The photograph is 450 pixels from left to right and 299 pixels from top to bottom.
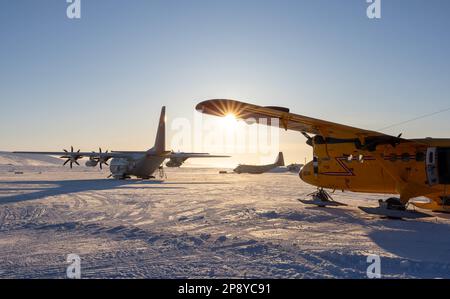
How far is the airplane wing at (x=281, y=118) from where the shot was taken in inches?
433

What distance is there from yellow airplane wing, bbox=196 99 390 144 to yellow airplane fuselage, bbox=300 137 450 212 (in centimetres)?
71

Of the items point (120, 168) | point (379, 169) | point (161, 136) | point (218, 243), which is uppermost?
point (161, 136)

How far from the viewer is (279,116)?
12398 millimetres

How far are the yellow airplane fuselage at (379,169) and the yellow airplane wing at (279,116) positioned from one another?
71 centimetres

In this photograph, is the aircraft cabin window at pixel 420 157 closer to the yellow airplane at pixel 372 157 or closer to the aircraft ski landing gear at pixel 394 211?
the yellow airplane at pixel 372 157

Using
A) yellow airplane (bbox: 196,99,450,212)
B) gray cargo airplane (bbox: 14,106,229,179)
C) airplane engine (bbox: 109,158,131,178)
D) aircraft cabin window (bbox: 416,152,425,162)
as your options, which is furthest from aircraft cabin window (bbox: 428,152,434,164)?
airplane engine (bbox: 109,158,131,178)

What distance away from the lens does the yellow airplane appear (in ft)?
39.0

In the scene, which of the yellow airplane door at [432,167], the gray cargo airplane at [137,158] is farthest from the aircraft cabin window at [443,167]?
the gray cargo airplane at [137,158]

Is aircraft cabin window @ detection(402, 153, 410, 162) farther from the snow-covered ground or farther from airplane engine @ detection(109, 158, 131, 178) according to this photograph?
airplane engine @ detection(109, 158, 131, 178)

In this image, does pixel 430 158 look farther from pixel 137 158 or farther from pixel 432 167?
pixel 137 158

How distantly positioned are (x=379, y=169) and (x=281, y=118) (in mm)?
4387

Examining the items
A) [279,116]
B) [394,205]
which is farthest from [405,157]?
[279,116]
